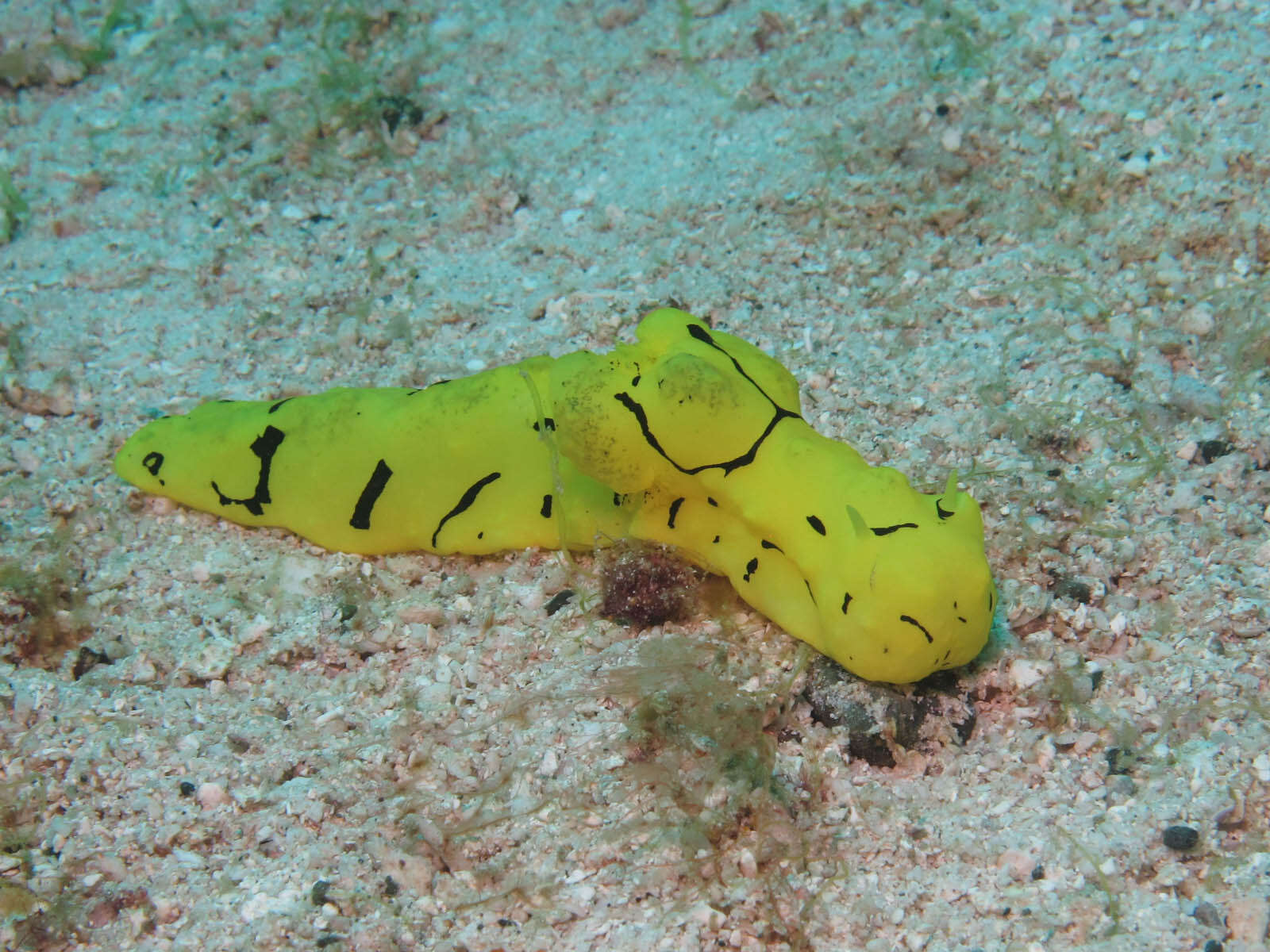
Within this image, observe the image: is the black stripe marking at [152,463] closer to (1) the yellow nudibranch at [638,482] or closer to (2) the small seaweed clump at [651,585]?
(1) the yellow nudibranch at [638,482]

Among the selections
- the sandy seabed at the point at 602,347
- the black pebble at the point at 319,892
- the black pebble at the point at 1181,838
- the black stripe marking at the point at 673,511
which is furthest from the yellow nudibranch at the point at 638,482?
the black pebble at the point at 319,892

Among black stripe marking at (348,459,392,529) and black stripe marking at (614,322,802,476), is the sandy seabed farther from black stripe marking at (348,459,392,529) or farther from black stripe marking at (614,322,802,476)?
black stripe marking at (614,322,802,476)

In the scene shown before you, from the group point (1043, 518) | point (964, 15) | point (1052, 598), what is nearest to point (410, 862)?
point (1052, 598)

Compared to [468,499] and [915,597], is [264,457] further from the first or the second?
[915,597]

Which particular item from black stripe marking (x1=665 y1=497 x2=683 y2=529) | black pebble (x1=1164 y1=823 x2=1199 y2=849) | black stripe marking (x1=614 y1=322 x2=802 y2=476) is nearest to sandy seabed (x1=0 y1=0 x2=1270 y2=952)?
black pebble (x1=1164 y1=823 x2=1199 y2=849)

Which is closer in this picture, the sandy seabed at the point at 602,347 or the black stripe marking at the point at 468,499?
the sandy seabed at the point at 602,347
